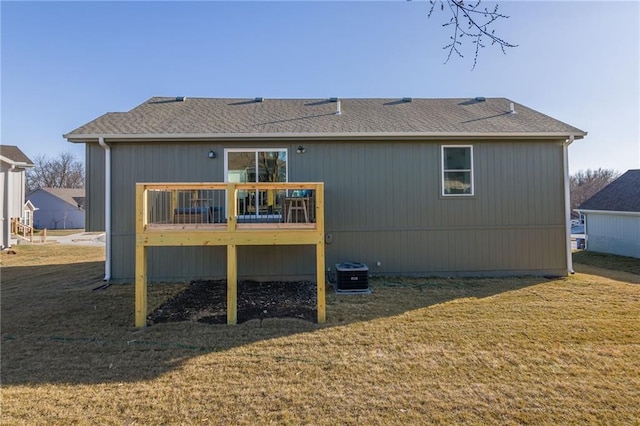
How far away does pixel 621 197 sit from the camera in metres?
12.6

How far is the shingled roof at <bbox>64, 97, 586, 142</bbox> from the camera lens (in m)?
6.64

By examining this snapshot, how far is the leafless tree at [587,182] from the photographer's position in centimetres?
3672

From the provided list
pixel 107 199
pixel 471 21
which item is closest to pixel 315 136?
pixel 471 21

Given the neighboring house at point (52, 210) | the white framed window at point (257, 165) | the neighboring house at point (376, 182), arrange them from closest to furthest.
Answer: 1. the neighboring house at point (376, 182)
2. the white framed window at point (257, 165)
3. the neighboring house at point (52, 210)

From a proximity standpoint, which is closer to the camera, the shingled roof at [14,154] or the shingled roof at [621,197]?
the shingled roof at [621,197]

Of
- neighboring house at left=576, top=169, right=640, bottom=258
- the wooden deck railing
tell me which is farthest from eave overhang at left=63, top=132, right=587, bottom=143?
neighboring house at left=576, top=169, right=640, bottom=258

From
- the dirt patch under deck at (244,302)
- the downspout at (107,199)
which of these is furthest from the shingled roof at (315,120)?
the dirt patch under deck at (244,302)

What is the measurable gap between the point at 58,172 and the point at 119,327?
51.7 meters

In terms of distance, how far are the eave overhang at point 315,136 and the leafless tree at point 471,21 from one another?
3993mm

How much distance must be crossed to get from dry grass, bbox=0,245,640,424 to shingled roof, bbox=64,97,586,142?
3484 mm

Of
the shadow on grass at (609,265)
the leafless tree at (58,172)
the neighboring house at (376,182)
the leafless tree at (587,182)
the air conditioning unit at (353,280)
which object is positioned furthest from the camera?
the leafless tree at (58,172)

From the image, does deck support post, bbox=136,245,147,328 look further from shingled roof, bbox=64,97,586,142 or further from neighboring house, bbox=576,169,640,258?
neighboring house, bbox=576,169,640,258

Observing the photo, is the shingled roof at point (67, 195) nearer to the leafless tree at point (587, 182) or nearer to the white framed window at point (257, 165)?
the white framed window at point (257, 165)

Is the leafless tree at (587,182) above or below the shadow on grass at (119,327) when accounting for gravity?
above
